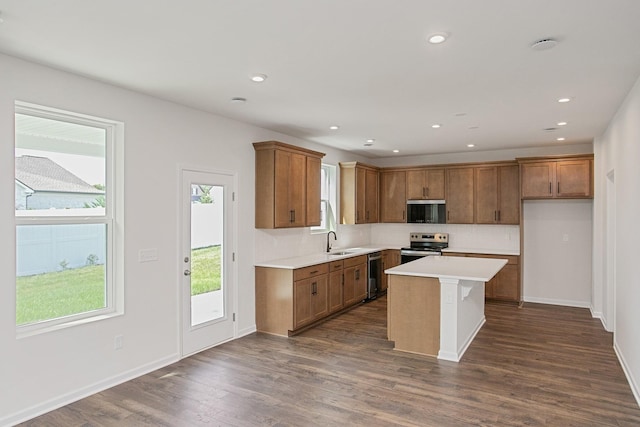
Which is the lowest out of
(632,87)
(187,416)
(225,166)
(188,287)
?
(187,416)

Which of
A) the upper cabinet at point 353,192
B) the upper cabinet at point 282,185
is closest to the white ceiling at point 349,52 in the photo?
the upper cabinet at point 282,185

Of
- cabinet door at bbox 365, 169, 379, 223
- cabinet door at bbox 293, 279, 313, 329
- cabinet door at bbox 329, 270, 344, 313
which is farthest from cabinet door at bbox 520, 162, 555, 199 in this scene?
cabinet door at bbox 293, 279, 313, 329

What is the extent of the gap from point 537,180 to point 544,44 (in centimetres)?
461

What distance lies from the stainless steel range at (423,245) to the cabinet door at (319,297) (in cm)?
246

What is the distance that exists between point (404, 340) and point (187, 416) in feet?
8.25

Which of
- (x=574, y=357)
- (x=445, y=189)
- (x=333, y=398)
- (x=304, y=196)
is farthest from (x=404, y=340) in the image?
(x=445, y=189)

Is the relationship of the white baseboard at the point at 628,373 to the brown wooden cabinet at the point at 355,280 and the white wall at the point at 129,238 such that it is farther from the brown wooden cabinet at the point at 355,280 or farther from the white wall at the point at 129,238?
the white wall at the point at 129,238

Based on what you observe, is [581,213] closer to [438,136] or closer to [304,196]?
[438,136]

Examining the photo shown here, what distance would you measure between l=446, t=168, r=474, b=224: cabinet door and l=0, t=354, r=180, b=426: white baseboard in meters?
5.42

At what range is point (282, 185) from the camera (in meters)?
5.53

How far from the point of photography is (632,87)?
3746 mm

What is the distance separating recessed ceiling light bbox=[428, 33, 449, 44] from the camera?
2674 millimetres

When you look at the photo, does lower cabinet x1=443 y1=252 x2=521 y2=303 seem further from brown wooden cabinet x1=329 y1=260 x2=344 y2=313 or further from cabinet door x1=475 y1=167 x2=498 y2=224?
brown wooden cabinet x1=329 y1=260 x2=344 y2=313

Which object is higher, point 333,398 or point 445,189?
point 445,189
